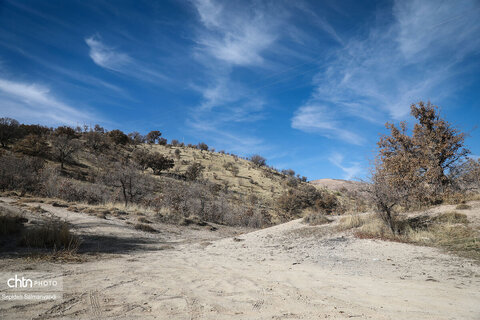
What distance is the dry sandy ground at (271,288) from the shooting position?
3285 millimetres

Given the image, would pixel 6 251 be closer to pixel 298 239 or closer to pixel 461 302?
pixel 461 302

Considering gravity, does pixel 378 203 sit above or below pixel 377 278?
above

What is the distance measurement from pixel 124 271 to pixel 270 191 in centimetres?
3279

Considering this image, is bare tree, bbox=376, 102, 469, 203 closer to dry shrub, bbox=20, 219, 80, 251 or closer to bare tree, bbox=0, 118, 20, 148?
dry shrub, bbox=20, 219, 80, 251

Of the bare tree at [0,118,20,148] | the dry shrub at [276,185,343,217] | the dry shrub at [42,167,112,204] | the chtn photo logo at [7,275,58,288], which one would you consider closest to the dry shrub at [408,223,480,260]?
the chtn photo logo at [7,275,58,288]

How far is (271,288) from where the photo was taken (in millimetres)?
4492

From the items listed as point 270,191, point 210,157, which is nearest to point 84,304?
point 270,191

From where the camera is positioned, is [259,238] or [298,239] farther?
[259,238]

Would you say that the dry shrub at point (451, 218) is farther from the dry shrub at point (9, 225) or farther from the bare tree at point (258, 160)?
the bare tree at point (258, 160)

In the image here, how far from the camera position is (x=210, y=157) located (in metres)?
51.6

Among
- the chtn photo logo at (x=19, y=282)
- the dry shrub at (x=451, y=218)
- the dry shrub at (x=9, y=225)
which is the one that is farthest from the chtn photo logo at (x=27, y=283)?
the dry shrub at (x=451, y=218)

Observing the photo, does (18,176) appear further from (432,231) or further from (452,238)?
(452,238)

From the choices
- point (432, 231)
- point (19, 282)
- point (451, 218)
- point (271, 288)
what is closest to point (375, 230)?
point (432, 231)

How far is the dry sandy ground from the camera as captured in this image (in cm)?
329
